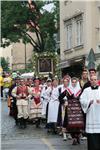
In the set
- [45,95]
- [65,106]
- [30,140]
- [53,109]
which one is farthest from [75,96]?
[45,95]

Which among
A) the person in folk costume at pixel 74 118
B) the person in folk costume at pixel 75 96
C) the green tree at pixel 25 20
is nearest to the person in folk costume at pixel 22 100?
the person in folk costume at pixel 75 96

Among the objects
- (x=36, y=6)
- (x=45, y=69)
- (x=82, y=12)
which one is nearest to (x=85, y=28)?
(x=82, y=12)

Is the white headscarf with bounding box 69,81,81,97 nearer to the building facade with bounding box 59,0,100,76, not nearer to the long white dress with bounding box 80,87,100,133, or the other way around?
the long white dress with bounding box 80,87,100,133

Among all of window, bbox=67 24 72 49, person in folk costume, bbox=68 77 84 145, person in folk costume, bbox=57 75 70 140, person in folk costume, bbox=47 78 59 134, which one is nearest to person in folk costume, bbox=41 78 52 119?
person in folk costume, bbox=47 78 59 134

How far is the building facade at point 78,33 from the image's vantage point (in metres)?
36.7

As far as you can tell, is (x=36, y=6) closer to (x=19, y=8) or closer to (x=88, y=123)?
(x=19, y=8)

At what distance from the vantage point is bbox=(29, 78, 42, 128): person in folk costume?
20.4 meters

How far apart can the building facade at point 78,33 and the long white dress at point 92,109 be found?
22.8 metres

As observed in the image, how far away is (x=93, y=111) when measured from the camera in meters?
12.1

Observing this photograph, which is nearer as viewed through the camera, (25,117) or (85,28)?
(25,117)

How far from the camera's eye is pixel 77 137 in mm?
15125

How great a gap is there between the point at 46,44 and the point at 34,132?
3638 cm

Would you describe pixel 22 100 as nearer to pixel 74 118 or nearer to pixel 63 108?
pixel 63 108

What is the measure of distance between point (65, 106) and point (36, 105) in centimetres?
491
